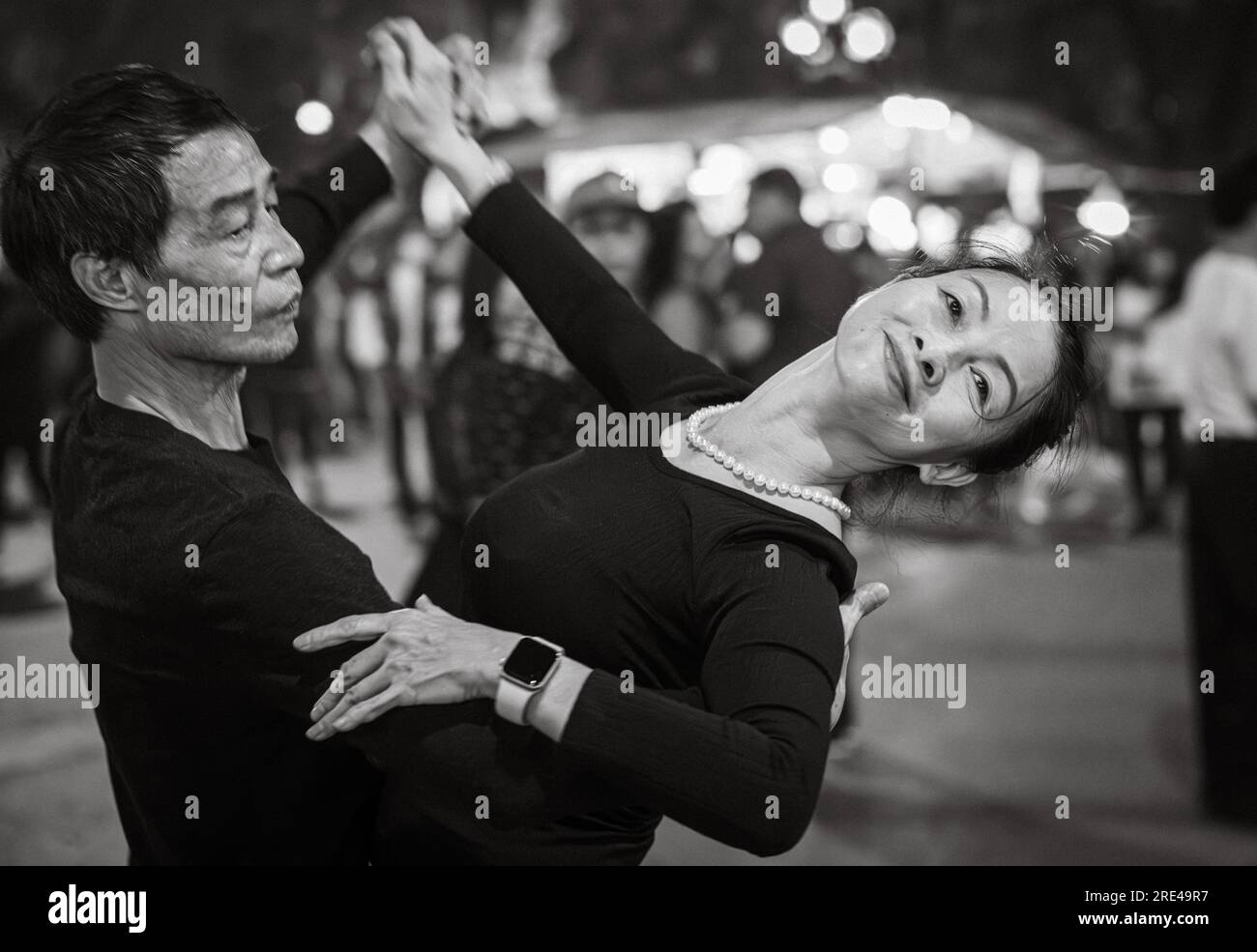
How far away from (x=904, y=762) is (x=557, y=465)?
2433 mm

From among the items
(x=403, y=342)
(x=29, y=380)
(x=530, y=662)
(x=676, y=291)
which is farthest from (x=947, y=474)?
(x=29, y=380)

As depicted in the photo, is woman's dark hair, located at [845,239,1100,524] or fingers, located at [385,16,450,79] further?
fingers, located at [385,16,450,79]

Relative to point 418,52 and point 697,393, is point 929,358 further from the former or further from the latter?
point 418,52

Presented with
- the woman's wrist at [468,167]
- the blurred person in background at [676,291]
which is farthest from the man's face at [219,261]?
the blurred person in background at [676,291]

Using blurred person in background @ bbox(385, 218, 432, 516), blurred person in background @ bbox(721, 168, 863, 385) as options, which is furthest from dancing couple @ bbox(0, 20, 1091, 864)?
blurred person in background @ bbox(385, 218, 432, 516)

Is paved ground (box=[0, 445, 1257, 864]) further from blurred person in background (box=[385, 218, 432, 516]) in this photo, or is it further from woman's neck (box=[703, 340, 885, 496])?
woman's neck (box=[703, 340, 885, 496])

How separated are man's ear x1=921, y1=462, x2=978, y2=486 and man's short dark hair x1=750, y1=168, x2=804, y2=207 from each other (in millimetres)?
1149

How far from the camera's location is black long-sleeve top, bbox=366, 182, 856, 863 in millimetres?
1002

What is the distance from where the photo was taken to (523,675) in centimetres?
104

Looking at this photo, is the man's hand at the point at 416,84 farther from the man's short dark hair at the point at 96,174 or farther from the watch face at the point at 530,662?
the watch face at the point at 530,662

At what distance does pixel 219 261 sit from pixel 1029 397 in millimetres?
827

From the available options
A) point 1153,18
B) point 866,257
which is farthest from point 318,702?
point 1153,18

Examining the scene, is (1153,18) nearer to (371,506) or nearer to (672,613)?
(371,506)

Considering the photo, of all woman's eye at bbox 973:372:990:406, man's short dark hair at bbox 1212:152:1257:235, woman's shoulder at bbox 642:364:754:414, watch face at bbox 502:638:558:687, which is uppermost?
man's short dark hair at bbox 1212:152:1257:235
